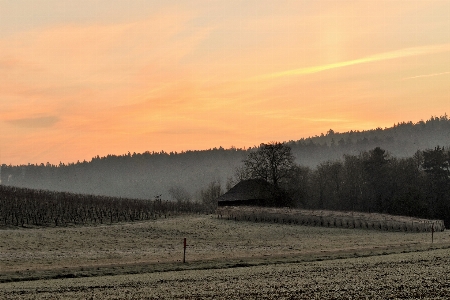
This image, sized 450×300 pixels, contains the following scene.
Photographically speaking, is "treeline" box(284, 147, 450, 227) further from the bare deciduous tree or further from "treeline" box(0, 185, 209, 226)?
"treeline" box(0, 185, 209, 226)

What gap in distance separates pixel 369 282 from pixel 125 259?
19939 millimetres

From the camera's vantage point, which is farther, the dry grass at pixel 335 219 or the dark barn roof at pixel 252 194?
the dark barn roof at pixel 252 194

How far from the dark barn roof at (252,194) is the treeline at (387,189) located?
434 cm

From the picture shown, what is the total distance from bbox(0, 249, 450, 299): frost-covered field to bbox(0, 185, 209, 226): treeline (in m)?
40.2

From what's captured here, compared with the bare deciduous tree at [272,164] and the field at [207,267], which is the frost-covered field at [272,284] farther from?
the bare deciduous tree at [272,164]

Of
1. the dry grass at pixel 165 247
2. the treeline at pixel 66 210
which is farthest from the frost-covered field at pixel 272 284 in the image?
the treeline at pixel 66 210

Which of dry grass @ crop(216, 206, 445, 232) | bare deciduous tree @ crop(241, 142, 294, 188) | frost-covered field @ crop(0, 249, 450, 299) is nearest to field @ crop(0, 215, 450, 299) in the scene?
frost-covered field @ crop(0, 249, 450, 299)

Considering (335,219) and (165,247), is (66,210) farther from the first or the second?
(335,219)

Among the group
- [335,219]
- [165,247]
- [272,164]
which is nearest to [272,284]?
[165,247]

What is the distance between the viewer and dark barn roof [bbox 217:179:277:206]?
320 ft

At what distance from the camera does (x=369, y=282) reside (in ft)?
87.0

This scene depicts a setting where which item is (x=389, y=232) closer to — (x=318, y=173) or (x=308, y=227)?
(x=308, y=227)

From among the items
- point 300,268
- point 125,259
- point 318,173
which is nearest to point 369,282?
point 300,268

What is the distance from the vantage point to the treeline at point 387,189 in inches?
3797
